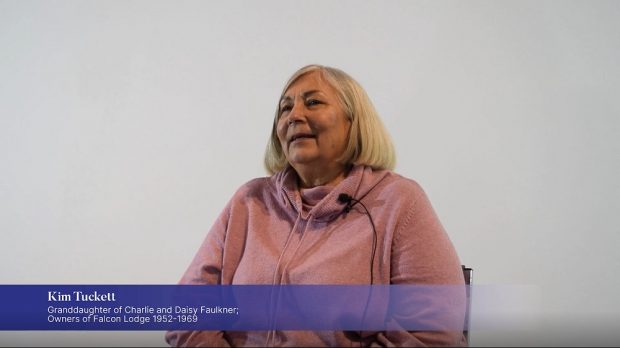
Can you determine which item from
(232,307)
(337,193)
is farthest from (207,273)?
(337,193)

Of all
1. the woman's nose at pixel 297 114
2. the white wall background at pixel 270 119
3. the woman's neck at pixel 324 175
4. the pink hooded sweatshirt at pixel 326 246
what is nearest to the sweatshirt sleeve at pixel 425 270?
the pink hooded sweatshirt at pixel 326 246

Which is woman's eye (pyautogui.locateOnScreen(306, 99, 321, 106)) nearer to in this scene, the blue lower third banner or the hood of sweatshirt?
the hood of sweatshirt

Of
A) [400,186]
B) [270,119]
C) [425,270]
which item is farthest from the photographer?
[270,119]

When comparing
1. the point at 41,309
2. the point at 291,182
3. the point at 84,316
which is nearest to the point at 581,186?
the point at 291,182

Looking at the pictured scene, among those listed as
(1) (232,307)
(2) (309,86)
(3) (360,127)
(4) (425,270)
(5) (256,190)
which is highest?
(2) (309,86)

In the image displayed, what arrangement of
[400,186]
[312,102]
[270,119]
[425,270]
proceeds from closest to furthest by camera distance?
[425,270] → [400,186] → [312,102] → [270,119]

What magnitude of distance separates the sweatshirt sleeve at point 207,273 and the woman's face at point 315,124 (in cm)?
27

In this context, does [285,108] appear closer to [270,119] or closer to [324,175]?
[324,175]

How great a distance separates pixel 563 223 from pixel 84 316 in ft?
4.81

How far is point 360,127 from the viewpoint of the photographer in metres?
1.34

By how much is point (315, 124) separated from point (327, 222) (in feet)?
0.83

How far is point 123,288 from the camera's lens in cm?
156

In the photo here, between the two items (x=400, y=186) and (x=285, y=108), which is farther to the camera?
(x=285, y=108)

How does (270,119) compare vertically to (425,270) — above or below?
above
